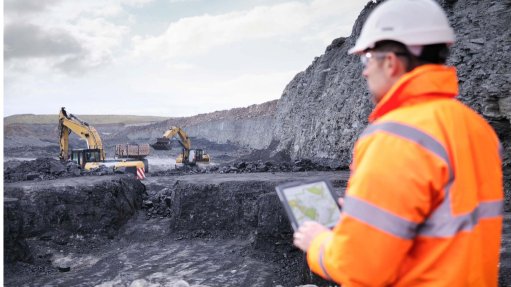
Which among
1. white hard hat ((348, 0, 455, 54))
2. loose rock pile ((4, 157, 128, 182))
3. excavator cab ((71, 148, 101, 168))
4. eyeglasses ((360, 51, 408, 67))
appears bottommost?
loose rock pile ((4, 157, 128, 182))

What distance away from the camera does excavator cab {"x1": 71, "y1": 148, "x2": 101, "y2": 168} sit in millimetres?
18047

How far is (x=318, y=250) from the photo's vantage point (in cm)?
146

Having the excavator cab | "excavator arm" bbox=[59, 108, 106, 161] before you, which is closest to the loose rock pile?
"excavator arm" bbox=[59, 108, 106, 161]

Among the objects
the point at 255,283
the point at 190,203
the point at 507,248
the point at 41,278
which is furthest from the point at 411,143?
the point at 190,203

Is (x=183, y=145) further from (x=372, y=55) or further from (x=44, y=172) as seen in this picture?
(x=372, y=55)

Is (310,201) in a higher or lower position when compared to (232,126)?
higher

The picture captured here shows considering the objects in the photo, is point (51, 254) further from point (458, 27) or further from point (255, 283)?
point (458, 27)

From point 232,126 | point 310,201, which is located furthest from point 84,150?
point 232,126

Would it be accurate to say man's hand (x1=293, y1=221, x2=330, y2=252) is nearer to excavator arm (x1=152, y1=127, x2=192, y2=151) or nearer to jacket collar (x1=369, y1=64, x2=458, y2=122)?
jacket collar (x1=369, y1=64, x2=458, y2=122)

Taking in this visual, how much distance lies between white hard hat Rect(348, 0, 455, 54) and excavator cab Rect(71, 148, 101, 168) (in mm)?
18350

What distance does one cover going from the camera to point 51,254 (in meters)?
9.07

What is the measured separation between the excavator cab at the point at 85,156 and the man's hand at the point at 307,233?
18081 mm

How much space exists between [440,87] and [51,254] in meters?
9.66

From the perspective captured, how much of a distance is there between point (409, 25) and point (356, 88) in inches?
616
